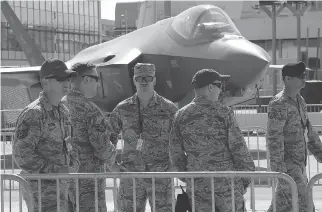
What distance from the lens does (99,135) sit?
6.28m

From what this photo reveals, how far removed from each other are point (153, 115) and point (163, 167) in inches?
20.6

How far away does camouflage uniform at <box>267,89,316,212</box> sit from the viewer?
6.63 m

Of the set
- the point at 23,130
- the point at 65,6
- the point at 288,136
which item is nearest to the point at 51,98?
the point at 23,130

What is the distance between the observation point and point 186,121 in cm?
582

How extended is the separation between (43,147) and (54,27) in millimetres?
62557

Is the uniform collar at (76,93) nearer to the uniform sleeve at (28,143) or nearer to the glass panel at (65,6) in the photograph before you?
the uniform sleeve at (28,143)

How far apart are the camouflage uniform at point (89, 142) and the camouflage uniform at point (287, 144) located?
60.8 inches

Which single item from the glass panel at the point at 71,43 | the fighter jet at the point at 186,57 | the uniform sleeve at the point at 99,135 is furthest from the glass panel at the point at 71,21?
the uniform sleeve at the point at 99,135

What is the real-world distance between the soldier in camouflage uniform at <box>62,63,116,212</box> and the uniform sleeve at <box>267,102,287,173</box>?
1507mm

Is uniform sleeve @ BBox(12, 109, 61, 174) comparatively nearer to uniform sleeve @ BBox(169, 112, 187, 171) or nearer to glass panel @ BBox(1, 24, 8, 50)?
uniform sleeve @ BBox(169, 112, 187, 171)

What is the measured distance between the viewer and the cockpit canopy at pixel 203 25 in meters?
15.1

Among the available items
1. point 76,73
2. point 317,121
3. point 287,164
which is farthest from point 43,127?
point 317,121

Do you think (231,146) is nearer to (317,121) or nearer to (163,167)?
(163,167)

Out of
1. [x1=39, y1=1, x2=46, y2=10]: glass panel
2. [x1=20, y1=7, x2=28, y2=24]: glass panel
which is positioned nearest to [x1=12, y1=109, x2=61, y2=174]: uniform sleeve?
[x1=20, y1=7, x2=28, y2=24]: glass panel
